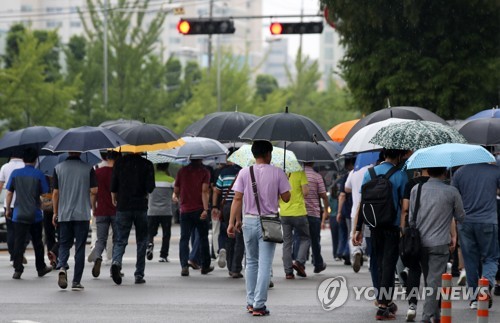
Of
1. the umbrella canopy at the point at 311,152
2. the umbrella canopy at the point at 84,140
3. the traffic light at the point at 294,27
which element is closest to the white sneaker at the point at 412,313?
the umbrella canopy at the point at 84,140

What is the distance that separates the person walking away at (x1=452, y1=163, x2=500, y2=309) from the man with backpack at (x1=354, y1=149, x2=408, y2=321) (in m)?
1.19

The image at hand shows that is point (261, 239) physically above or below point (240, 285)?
above

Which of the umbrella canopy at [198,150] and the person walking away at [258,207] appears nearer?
the person walking away at [258,207]

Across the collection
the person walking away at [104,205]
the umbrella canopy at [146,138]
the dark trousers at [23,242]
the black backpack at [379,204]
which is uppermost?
the umbrella canopy at [146,138]

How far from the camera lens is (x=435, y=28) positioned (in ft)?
93.0

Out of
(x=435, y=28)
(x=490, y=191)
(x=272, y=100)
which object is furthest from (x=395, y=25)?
(x=272, y=100)

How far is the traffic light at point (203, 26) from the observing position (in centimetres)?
2920

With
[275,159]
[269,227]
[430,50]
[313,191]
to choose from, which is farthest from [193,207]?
[430,50]

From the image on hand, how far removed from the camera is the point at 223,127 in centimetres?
2030

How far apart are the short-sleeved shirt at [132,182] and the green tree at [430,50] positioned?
1189 cm

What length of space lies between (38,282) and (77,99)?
33866 mm

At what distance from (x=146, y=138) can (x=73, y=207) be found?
2.02 m

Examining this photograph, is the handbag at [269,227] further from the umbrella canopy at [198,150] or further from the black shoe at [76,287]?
the umbrella canopy at [198,150]

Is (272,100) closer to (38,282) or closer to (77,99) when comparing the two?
(77,99)
